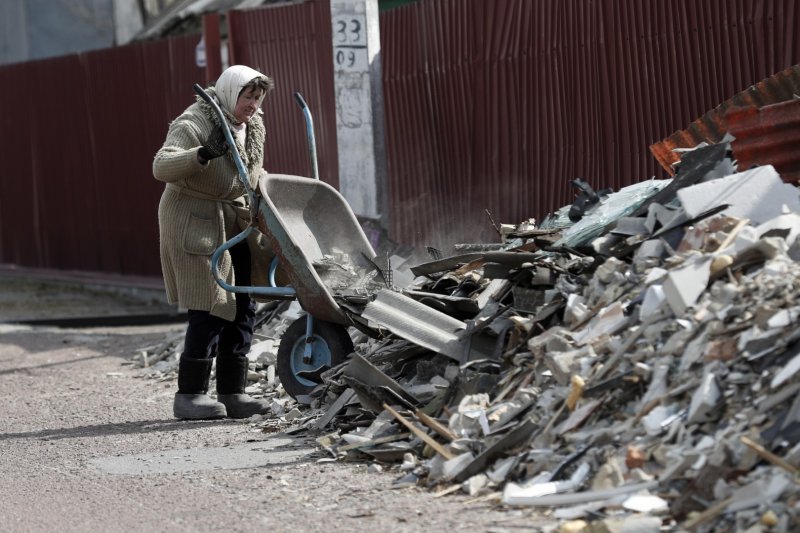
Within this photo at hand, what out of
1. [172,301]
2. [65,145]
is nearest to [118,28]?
[65,145]

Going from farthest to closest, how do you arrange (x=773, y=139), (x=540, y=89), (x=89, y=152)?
(x=89, y=152), (x=540, y=89), (x=773, y=139)

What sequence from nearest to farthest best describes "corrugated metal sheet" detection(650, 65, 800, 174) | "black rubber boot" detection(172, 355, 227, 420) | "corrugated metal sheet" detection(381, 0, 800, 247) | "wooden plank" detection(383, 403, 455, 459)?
"wooden plank" detection(383, 403, 455, 459) < "corrugated metal sheet" detection(650, 65, 800, 174) < "black rubber boot" detection(172, 355, 227, 420) < "corrugated metal sheet" detection(381, 0, 800, 247)

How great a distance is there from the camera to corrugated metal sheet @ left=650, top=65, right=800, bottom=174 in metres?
7.36

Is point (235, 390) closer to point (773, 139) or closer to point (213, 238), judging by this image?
point (213, 238)

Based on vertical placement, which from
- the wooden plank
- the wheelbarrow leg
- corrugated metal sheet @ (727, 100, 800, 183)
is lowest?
the wooden plank

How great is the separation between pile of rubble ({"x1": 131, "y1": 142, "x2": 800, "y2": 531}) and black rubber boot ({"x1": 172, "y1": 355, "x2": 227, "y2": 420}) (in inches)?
14.2

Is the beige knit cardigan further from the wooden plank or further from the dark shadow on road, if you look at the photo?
the wooden plank

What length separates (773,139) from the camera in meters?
6.74

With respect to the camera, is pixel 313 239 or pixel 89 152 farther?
pixel 89 152

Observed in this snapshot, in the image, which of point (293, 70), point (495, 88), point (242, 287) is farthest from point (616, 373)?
point (293, 70)

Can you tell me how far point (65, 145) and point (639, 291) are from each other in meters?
12.3

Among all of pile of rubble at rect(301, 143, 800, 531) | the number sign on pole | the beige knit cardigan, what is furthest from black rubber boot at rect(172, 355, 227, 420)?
the number sign on pole

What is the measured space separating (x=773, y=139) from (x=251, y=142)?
9.40 feet

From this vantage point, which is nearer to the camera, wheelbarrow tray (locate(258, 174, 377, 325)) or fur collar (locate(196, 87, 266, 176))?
wheelbarrow tray (locate(258, 174, 377, 325))
